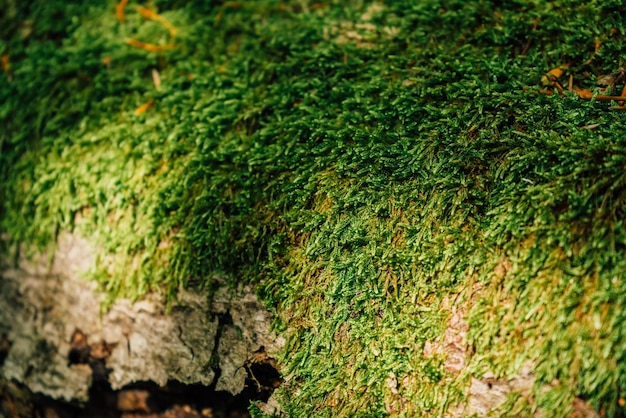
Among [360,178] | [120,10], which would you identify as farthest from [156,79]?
[360,178]

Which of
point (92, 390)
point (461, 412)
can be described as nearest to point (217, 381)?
point (92, 390)

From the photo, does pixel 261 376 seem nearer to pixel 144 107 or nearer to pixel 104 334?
pixel 104 334

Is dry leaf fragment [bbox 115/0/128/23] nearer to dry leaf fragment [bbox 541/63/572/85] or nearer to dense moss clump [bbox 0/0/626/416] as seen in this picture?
dense moss clump [bbox 0/0/626/416]

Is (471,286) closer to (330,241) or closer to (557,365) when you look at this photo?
(557,365)

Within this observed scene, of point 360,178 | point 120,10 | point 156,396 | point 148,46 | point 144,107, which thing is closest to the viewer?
point 360,178

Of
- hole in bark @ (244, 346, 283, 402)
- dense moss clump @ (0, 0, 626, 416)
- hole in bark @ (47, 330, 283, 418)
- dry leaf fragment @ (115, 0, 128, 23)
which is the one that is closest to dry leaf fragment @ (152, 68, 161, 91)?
dense moss clump @ (0, 0, 626, 416)
